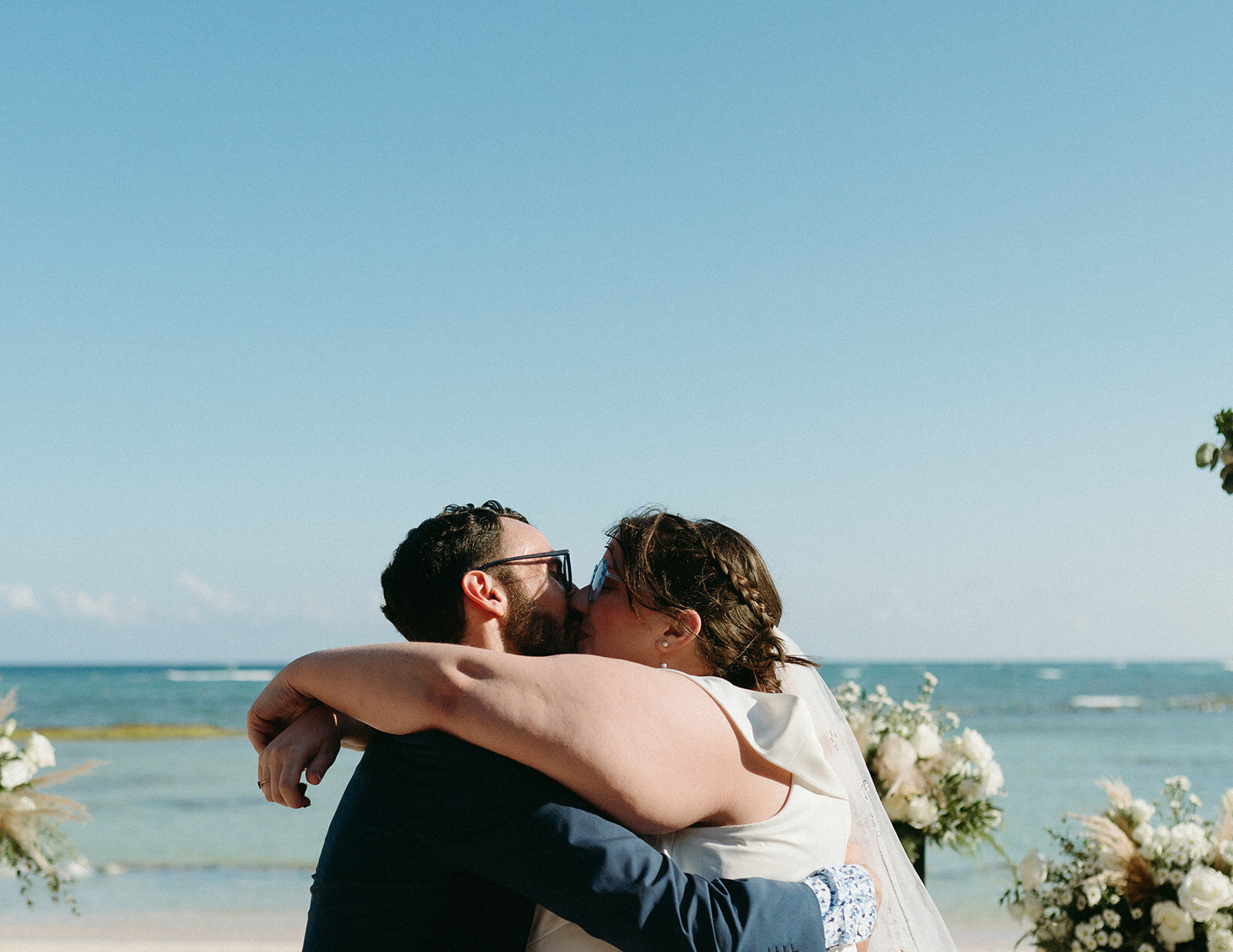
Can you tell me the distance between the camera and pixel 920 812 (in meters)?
4.96

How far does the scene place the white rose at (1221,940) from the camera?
409cm

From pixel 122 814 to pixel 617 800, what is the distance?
49.6 feet

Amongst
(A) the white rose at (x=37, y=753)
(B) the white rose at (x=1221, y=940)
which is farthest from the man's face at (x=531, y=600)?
(A) the white rose at (x=37, y=753)

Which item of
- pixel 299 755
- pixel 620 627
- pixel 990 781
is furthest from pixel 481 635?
pixel 990 781

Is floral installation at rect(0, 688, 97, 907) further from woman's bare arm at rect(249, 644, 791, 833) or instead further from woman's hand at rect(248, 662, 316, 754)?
woman's bare arm at rect(249, 644, 791, 833)

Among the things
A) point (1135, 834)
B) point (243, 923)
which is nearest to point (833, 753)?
point (1135, 834)

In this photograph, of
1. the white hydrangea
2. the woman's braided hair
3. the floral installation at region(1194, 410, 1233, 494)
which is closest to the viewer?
the woman's braided hair

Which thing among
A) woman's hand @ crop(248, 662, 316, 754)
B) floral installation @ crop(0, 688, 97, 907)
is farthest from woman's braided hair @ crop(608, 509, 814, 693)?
floral installation @ crop(0, 688, 97, 907)

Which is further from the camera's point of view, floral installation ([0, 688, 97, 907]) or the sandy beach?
the sandy beach

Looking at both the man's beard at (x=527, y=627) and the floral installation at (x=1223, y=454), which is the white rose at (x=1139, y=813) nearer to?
the floral installation at (x=1223, y=454)

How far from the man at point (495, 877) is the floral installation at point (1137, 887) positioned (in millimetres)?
2476

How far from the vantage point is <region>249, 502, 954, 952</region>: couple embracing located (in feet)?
6.76

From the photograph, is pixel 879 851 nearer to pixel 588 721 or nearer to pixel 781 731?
pixel 781 731

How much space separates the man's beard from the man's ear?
0.9 inches
